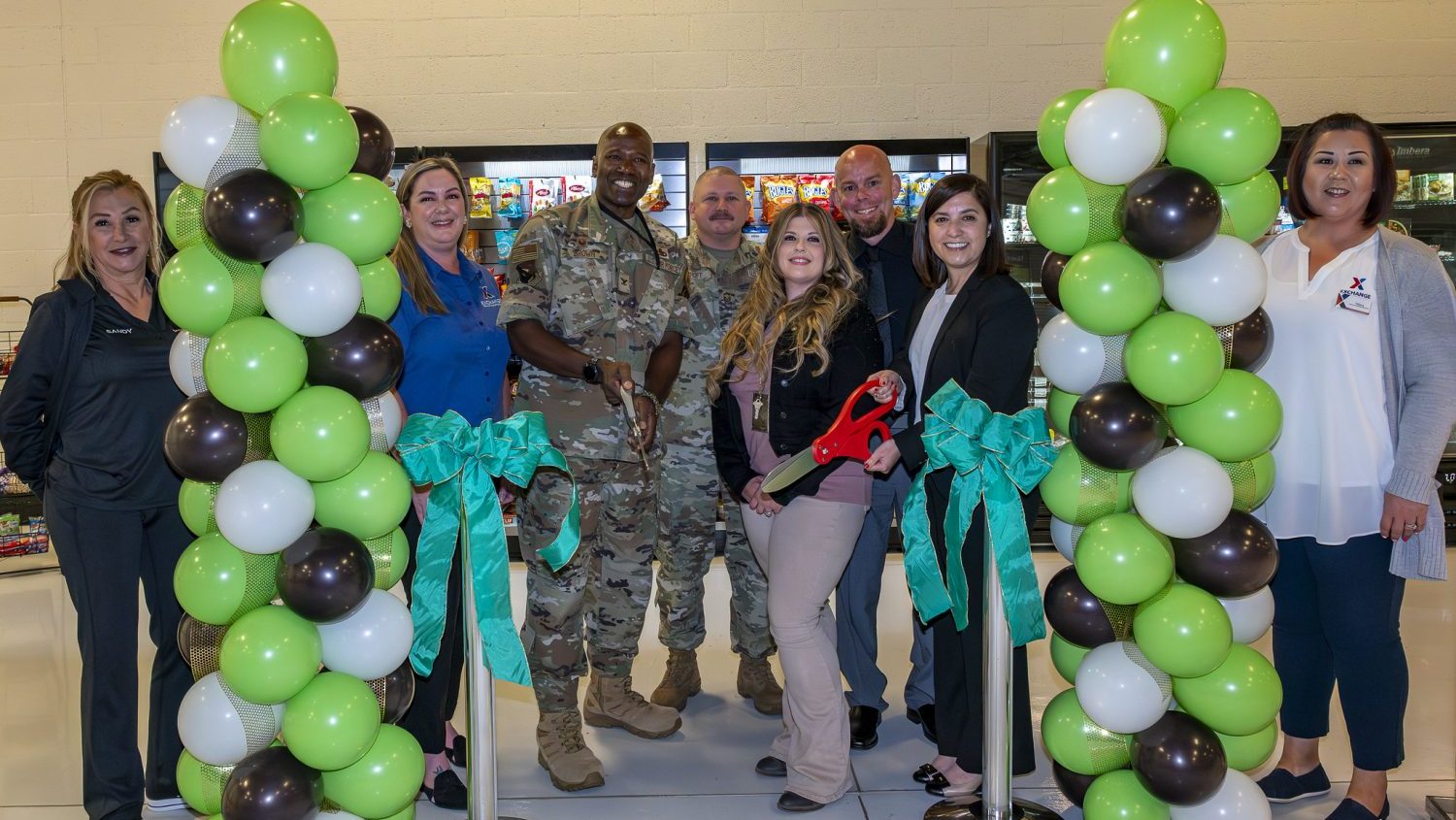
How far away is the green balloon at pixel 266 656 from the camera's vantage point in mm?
2133

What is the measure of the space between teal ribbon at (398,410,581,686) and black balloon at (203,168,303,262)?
0.52 m

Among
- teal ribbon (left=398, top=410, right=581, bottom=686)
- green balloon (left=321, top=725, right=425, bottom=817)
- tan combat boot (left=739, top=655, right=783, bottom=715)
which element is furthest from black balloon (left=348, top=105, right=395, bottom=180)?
tan combat boot (left=739, top=655, right=783, bottom=715)

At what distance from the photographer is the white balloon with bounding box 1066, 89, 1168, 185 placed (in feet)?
7.34

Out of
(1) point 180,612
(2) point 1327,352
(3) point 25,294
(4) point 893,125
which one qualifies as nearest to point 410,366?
(1) point 180,612

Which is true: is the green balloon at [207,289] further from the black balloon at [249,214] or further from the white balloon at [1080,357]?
the white balloon at [1080,357]

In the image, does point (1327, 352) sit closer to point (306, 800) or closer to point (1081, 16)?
point (306, 800)

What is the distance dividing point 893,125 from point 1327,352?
12.4ft

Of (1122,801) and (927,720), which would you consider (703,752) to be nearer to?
(927,720)

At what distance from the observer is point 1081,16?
6219mm

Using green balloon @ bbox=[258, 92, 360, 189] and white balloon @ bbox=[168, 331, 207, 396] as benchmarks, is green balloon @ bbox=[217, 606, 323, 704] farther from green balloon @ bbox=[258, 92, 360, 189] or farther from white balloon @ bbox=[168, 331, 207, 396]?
green balloon @ bbox=[258, 92, 360, 189]

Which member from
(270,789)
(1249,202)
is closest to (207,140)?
(270,789)

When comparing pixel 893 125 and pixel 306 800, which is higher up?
pixel 893 125

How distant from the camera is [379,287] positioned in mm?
2453

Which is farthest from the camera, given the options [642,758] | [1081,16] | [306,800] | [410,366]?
[1081,16]
